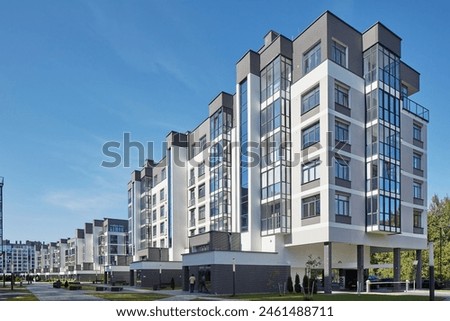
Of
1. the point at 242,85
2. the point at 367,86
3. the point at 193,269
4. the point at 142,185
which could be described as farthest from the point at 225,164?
the point at 142,185

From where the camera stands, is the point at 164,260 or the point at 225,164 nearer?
the point at 225,164

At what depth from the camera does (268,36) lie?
128ft

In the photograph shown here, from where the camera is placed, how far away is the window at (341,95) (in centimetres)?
3184

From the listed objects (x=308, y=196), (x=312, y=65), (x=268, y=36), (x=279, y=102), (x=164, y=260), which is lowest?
(x=164, y=260)

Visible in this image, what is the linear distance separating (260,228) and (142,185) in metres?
36.9

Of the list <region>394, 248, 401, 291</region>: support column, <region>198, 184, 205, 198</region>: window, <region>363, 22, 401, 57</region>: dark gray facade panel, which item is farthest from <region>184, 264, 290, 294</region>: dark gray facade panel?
<region>363, 22, 401, 57</region>: dark gray facade panel

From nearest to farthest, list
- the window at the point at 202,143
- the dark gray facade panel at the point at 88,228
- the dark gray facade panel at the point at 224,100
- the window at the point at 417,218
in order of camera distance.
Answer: the window at the point at 417,218 → the dark gray facade panel at the point at 224,100 → the window at the point at 202,143 → the dark gray facade panel at the point at 88,228

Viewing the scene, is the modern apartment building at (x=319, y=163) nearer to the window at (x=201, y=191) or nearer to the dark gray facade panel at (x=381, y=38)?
the dark gray facade panel at (x=381, y=38)

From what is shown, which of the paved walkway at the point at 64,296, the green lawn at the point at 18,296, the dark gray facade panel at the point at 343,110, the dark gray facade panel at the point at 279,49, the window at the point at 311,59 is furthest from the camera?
the dark gray facade panel at the point at 279,49

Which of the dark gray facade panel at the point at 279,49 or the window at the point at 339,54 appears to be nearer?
the window at the point at 339,54

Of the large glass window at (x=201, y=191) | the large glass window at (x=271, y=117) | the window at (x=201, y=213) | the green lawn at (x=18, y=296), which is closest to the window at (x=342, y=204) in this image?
the large glass window at (x=271, y=117)

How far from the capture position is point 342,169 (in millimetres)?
31641

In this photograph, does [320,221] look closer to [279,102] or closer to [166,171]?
[279,102]

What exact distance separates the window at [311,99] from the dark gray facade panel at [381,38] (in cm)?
558
